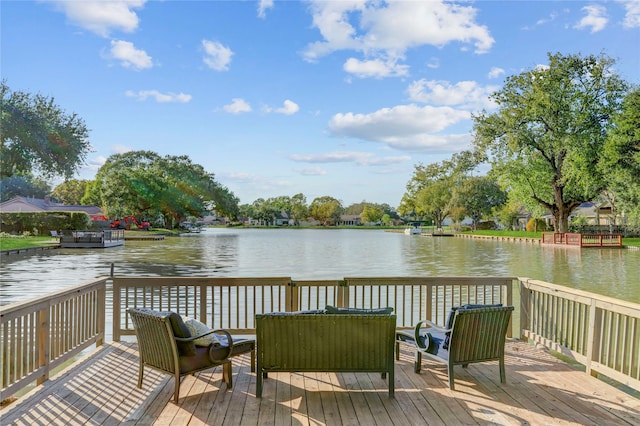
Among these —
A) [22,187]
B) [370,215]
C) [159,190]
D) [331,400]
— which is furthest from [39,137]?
[370,215]

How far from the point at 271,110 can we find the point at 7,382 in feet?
76.4

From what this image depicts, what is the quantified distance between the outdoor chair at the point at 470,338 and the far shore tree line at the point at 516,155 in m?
21.7

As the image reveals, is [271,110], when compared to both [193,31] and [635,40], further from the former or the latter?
[635,40]

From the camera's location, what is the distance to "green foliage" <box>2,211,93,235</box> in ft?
103

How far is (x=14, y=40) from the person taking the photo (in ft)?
45.9

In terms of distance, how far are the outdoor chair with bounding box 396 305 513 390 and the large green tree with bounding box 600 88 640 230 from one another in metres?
27.7

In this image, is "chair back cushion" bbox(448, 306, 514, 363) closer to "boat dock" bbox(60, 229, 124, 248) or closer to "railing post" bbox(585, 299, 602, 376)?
"railing post" bbox(585, 299, 602, 376)

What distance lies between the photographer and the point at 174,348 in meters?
3.60

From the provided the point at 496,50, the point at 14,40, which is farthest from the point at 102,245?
the point at 496,50

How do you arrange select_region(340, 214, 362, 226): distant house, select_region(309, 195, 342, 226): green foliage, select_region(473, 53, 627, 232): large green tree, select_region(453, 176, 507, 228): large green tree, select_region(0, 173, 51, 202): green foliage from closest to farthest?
select_region(473, 53, 627, 232): large green tree < select_region(453, 176, 507, 228): large green tree < select_region(0, 173, 51, 202): green foliage < select_region(309, 195, 342, 226): green foliage < select_region(340, 214, 362, 226): distant house

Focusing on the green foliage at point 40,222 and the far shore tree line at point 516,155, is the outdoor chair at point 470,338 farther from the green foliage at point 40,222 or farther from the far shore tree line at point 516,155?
the green foliage at point 40,222

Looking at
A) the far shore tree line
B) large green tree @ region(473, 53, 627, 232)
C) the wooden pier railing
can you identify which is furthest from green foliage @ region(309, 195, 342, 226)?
the wooden pier railing

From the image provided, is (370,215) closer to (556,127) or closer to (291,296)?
(556,127)

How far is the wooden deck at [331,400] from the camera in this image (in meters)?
3.34
